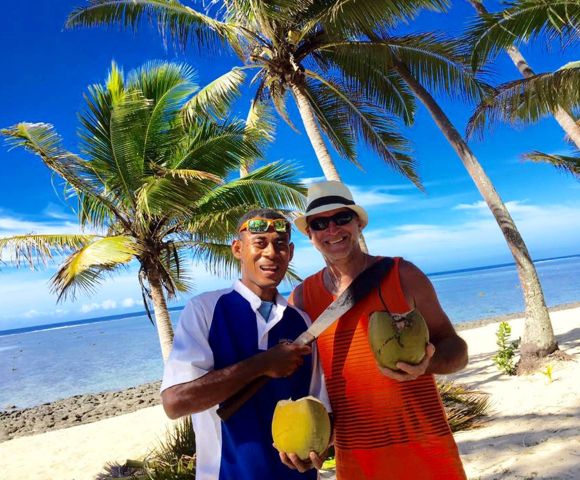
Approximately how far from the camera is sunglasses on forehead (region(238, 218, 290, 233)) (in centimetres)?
183

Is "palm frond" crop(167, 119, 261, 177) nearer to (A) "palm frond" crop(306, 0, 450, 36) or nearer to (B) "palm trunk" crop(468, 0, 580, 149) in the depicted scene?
(A) "palm frond" crop(306, 0, 450, 36)

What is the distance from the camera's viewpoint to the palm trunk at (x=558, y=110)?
9109 mm

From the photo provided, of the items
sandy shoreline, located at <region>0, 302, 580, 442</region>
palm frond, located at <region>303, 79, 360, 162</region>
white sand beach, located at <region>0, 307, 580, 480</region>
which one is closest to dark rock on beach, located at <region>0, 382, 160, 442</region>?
sandy shoreline, located at <region>0, 302, 580, 442</region>

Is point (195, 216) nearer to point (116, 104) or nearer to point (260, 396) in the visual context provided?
point (116, 104)

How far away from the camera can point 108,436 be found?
31.6ft

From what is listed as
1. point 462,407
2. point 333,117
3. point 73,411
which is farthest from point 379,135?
point 73,411

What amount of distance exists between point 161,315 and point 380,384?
615cm

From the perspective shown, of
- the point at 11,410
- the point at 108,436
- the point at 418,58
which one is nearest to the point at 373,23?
the point at 418,58

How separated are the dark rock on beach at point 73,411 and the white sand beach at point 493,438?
2.49 meters

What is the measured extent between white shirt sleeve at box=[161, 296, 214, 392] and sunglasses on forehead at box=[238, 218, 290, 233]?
35 centimetres

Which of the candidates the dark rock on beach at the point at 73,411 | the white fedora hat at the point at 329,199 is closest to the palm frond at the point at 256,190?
the white fedora hat at the point at 329,199

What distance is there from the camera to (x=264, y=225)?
1833 mm

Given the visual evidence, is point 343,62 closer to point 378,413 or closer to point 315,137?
point 315,137

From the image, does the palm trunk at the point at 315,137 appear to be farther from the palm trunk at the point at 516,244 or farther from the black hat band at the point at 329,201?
the black hat band at the point at 329,201
